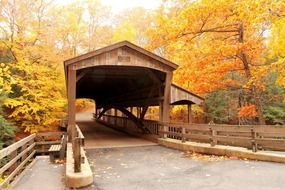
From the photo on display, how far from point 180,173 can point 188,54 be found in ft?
28.9

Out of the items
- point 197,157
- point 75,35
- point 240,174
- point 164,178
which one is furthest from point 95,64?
point 75,35

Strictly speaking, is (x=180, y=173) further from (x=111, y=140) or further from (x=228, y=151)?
(x=111, y=140)

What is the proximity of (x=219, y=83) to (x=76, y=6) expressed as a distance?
24076mm

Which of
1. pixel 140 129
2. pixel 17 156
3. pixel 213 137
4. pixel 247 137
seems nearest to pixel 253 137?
pixel 247 137

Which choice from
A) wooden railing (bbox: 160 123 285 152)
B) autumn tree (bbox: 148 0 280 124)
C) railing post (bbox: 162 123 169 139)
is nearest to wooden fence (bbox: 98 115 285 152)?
wooden railing (bbox: 160 123 285 152)

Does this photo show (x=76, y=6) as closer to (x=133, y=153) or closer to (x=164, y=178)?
(x=133, y=153)

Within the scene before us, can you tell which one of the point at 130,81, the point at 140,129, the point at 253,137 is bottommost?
the point at 140,129

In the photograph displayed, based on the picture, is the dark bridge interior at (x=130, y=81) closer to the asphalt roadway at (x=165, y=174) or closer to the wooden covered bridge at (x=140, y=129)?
the wooden covered bridge at (x=140, y=129)

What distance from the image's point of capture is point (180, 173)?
6523 millimetres

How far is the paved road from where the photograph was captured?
214 inches

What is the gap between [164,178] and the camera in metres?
6.10

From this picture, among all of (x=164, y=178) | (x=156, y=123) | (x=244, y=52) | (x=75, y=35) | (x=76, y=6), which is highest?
(x=76, y=6)

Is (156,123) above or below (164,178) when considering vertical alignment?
above

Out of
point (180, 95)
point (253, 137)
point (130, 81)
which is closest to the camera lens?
point (253, 137)
